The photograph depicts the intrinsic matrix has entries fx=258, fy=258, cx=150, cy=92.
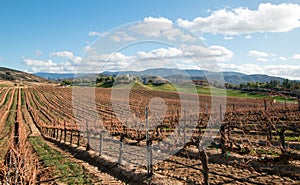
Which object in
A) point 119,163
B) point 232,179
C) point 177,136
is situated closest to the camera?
point 232,179

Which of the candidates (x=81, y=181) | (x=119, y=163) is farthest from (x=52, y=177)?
(x=119, y=163)

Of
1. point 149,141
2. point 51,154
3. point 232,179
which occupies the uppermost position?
point 149,141

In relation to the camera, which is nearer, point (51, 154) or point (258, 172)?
point (258, 172)

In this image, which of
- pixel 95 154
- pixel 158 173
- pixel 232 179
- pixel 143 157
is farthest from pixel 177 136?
pixel 232 179

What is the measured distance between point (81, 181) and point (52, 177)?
4.19 ft

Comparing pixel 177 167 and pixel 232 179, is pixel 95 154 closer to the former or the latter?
pixel 177 167

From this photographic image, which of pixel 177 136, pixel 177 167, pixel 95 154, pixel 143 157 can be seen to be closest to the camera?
pixel 177 167

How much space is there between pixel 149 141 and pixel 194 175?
1883 mm

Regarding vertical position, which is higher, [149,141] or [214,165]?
[149,141]

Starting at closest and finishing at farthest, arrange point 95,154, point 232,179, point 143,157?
point 232,179, point 143,157, point 95,154

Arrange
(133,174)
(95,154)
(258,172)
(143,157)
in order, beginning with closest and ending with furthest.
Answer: (258,172), (133,174), (143,157), (95,154)

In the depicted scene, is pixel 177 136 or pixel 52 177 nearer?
pixel 52 177

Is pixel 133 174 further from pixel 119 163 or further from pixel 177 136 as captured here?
pixel 177 136

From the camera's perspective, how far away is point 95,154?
12938 mm
